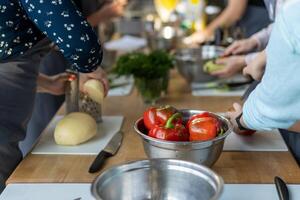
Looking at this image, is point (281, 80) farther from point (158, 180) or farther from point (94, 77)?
point (94, 77)

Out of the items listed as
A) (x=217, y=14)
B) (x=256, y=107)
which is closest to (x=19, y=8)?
(x=256, y=107)

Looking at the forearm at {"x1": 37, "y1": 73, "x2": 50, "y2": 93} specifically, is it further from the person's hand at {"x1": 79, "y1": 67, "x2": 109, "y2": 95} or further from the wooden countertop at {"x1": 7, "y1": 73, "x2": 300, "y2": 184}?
the wooden countertop at {"x1": 7, "y1": 73, "x2": 300, "y2": 184}

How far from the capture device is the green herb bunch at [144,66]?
61.7 inches

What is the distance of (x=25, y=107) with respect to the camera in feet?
4.31

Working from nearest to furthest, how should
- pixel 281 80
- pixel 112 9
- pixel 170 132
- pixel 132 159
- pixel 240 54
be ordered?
pixel 281 80, pixel 170 132, pixel 132 159, pixel 240 54, pixel 112 9

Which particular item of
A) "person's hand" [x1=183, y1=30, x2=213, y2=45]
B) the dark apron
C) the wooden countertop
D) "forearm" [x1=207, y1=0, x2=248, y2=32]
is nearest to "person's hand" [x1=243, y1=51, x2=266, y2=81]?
the wooden countertop

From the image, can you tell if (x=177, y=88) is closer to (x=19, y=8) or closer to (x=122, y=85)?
(x=122, y=85)

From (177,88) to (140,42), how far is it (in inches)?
28.6

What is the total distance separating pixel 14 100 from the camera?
1.26m

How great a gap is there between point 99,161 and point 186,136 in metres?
0.22

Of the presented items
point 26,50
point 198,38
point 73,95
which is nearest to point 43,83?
point 73,95

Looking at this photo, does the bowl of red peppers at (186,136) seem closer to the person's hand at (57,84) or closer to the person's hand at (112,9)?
the person's hand at (57,84)

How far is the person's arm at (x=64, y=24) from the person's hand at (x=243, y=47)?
A: 2.60ft

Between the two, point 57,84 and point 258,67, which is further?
point 57,84
